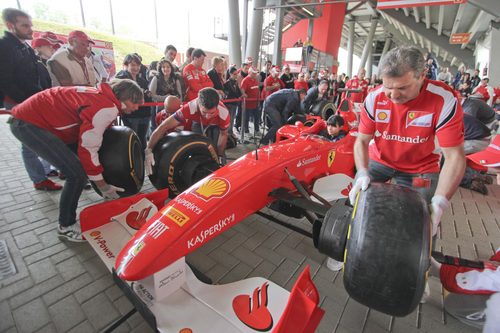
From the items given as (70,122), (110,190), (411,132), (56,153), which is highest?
(411,132)

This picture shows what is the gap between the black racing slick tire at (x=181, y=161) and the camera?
277 centimetres

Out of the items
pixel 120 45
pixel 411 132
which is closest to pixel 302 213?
pixel 411 132

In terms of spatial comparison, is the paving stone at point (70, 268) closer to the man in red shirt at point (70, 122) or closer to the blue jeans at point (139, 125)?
the man in red shirt at point (70, 122)

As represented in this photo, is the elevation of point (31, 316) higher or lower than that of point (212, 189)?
lower

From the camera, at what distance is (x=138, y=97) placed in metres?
2.53

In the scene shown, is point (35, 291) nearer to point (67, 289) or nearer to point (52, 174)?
point (67, 289)

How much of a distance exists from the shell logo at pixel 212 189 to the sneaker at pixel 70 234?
4.54 ft

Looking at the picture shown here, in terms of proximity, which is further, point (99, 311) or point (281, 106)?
point (281, 106)

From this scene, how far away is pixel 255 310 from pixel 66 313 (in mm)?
1290

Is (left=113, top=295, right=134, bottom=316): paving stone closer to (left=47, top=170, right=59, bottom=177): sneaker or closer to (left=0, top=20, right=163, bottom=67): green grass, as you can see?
(left=47, top=170, right=59, bottom=177): sneaker

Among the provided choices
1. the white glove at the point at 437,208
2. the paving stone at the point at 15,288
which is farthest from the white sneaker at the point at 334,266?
the paving stone at the point at 15,288

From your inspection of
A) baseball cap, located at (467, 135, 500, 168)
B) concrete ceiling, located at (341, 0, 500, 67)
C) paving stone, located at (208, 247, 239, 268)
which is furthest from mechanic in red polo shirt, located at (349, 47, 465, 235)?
concrete ceiling, located at (341, 0, 500, 67)

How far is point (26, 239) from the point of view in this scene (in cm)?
258

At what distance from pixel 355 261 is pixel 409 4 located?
7.66 m
